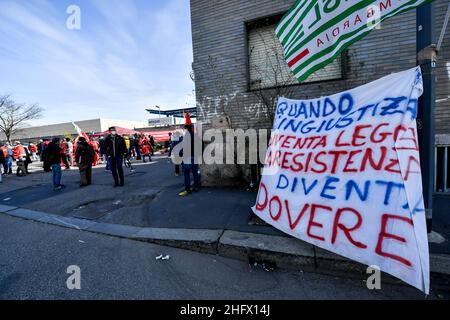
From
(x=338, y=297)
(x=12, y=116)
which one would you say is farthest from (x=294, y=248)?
(x=12, y=116)

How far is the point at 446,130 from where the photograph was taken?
4492mm

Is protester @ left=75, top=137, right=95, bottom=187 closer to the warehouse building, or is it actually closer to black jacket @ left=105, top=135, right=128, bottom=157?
black jacket @ left=105, top=135, right=128, bottom=157

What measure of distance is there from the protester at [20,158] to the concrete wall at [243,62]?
35.1 ft

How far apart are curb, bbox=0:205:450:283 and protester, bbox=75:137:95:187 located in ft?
12.7

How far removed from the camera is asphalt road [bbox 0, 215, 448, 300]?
2.25 metres

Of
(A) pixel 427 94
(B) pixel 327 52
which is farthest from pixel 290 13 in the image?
(A) pixel 427 94

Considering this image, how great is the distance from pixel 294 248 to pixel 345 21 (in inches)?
120

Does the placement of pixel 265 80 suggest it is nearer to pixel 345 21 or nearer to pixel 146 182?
pixel 345 21

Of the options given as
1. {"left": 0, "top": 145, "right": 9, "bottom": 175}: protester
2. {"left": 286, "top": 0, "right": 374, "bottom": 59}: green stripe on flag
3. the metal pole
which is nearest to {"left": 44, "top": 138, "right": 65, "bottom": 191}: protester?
{"left": 0, "top": 145, "right": 9, "bottom": 175}: protester

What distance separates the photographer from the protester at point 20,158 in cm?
1073

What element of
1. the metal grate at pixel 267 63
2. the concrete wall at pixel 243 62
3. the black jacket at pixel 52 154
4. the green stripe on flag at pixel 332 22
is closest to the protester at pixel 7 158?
the black jacket at pixel 52 154

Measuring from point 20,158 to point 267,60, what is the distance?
12840 millimetres

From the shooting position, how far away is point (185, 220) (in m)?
4.02
